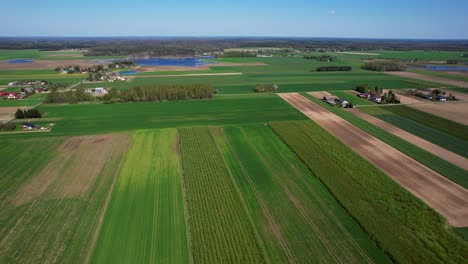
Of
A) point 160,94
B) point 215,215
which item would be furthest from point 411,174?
point 160,94

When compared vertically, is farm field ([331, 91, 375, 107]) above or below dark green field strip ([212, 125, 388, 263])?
above

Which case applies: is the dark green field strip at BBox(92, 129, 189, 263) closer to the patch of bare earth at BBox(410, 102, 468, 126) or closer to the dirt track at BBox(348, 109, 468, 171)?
the dirt track at BBox(348, 109, 468, 171)

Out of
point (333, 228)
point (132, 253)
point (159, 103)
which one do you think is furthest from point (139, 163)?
point (159, 103)

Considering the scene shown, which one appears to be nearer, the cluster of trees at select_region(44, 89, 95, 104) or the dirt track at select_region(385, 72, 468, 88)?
the cluster of trees at select_region(44, 89, 95, 104)

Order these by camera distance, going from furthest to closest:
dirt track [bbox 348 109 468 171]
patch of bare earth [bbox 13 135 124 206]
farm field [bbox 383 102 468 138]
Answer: farm field [bbox 383 102 468 138] < dirt track [bbox 348 109 468 171] < patch of bare earth [bbox 13 135 124 206]

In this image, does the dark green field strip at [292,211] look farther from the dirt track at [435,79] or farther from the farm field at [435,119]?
the dirt track at [435,79]

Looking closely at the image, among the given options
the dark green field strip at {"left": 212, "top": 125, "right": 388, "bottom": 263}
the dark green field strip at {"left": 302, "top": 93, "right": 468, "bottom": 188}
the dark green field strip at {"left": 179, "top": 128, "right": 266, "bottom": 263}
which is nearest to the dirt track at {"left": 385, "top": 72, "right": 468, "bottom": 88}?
the dark green field strip at {"left": 302, "top": 93, "right": 468, "bottom": 188}

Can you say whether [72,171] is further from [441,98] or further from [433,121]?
[441,98]
